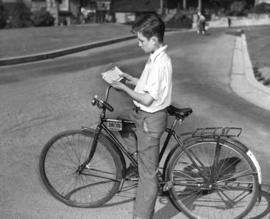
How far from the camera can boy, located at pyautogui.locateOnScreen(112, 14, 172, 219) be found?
3.46 m

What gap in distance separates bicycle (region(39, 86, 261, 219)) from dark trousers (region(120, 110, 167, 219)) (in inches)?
7.3

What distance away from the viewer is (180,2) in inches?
3696

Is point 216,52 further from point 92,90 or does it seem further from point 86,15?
point 86,15

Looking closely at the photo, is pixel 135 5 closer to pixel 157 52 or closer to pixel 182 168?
pixel 182 168

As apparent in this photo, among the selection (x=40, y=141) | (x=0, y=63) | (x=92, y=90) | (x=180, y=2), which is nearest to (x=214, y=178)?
(x=40, y=141)

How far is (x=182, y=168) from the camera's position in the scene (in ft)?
13.2

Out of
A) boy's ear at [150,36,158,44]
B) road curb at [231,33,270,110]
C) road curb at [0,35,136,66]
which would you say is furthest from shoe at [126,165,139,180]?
road curb at [0,35,136,66]

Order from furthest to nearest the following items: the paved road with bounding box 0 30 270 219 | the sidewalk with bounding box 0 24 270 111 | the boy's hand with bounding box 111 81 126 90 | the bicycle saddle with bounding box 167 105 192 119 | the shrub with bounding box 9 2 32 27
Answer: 1. the shrub with bounding box 9 2 32 27
2. the sidewalk with bounding box 0 24 270 111
3. the paved road with bounding box 0 30 270 219
4. the bicycle saddle with bounding box 167 105 192 119
5. the boy's hand with bounding box 111 81 126 90

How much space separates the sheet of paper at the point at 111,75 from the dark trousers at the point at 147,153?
33cm

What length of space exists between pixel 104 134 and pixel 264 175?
7.05ft

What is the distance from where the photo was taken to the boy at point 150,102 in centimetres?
346

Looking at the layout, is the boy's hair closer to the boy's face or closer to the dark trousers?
the boy's face

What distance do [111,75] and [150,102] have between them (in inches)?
17.2

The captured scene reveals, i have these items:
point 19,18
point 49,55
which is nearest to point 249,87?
point 49,55
